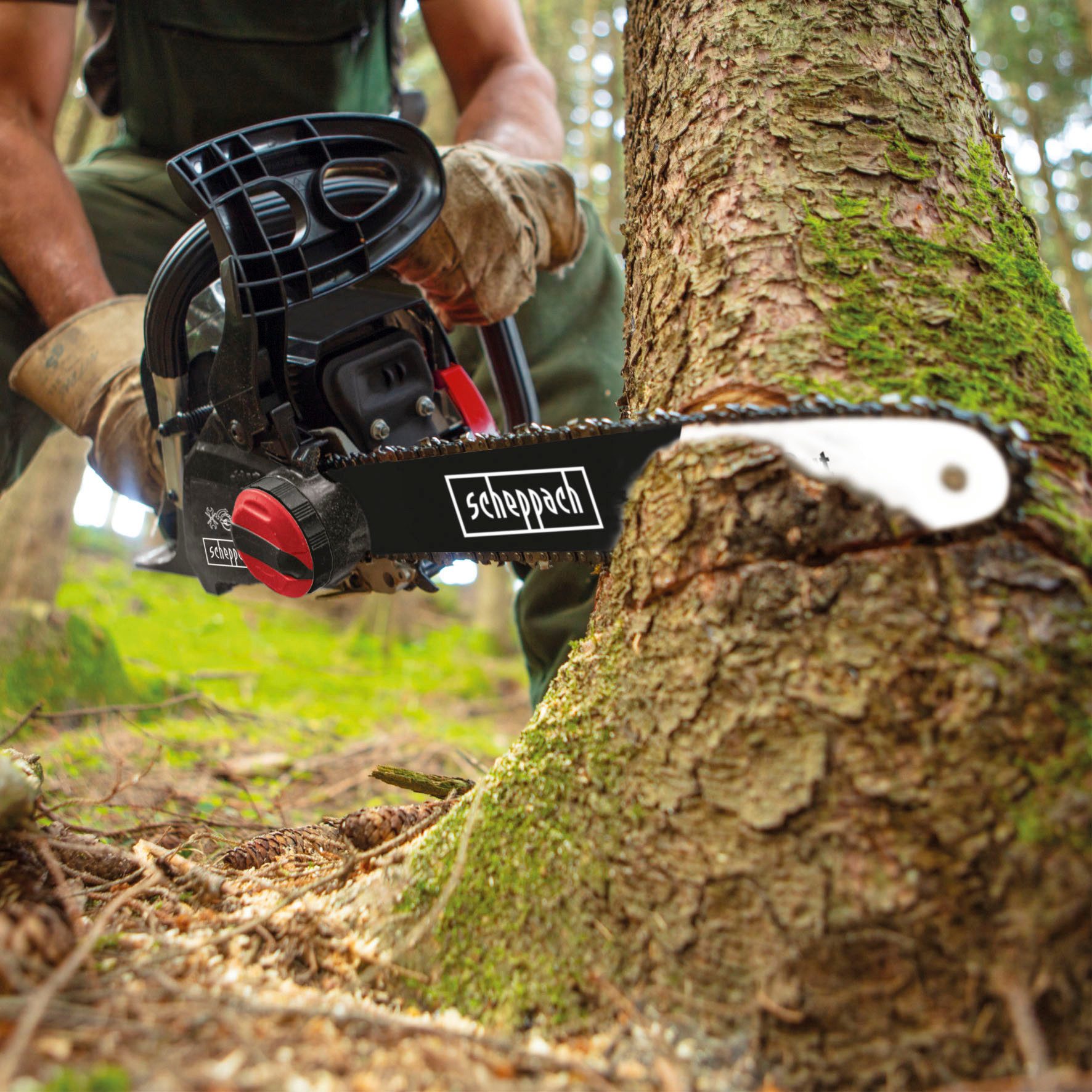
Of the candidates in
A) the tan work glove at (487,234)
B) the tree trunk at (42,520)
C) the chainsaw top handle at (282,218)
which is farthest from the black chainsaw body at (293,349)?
the tree trunk at (42,520)

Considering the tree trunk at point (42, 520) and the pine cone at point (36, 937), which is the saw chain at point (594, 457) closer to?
the pine cone at point (36, 937)

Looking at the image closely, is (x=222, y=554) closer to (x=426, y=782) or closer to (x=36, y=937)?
(x=426, y=782)

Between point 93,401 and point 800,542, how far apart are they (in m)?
1.77

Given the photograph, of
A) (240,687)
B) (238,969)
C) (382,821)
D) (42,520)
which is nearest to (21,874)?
(238,969)

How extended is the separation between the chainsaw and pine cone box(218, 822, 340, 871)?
1.46 feet

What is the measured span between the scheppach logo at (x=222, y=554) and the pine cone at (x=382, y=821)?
0.60 m

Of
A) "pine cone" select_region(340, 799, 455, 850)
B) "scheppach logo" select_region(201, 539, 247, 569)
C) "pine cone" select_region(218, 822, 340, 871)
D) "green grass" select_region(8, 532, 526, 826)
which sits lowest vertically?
"green grass" select_region(8, 532, 526, 826)

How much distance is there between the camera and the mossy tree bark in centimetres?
79

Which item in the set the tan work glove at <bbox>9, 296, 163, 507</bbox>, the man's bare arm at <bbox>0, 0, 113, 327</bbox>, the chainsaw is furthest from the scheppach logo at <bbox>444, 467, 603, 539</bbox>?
the man's bare arm at <bbox>0, 0, 113, 327</bbox>

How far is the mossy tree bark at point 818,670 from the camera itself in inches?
31.2

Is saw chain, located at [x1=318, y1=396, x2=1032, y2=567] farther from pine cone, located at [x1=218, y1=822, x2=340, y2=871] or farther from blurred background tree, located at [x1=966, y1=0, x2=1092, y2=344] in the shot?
blurred background tree, located at [x1=966, y1=0, x2=1092, y2=344]

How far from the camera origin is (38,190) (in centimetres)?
219

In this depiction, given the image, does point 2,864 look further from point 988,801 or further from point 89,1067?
point 988,801

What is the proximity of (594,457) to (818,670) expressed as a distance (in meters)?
0.44
